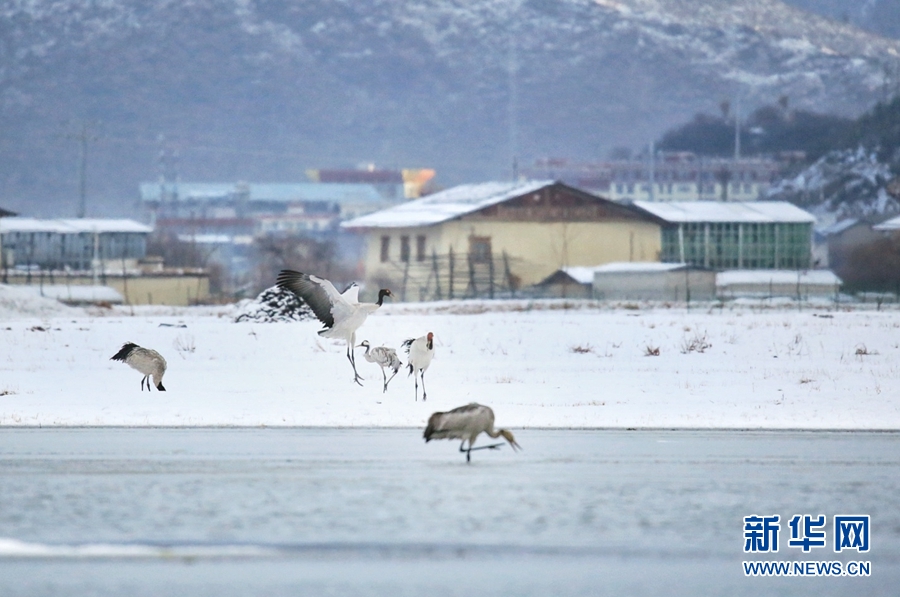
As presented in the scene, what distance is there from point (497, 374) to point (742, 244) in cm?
6503

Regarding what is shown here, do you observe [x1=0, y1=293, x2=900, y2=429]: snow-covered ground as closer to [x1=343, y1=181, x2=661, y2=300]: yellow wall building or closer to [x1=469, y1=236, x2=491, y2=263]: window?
[x1=343, y1=181, x2=661, y2=300]: yellow wall building

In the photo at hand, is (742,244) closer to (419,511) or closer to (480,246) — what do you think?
(480,246)

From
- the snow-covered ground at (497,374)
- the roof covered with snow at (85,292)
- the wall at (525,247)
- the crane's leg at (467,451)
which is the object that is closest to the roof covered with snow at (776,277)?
the wall at (525,247)

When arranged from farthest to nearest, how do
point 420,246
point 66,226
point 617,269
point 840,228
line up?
1. point 840,228
2. point 66,226
3. point 420,246
4. point 617,269

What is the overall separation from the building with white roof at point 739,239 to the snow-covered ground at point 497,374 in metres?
48.6

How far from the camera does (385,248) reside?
89688mm

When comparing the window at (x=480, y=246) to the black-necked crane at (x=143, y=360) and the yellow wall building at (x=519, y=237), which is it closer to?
the yellow wall building at (x=519, y=237)

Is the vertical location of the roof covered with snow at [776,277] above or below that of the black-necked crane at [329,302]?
above

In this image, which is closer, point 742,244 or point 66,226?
point 742,244

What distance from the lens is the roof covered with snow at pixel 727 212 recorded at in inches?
3482

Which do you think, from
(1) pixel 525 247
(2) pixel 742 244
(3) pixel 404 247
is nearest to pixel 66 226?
(3) pixel 404 247

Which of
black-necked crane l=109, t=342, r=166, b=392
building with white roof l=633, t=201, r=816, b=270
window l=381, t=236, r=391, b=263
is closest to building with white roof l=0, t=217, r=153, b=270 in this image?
window l=381, t=236, r=391, b=263

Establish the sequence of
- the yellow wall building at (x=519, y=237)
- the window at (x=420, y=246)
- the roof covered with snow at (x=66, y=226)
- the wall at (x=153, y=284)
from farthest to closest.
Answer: the roof covered with snow at (x=66, y=226), the window at (x=420, y=246), the yellow wall building at (x=519, y=237), the wall at (x=153, y=284)

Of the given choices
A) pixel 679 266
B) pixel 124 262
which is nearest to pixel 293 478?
pixel 679 266
